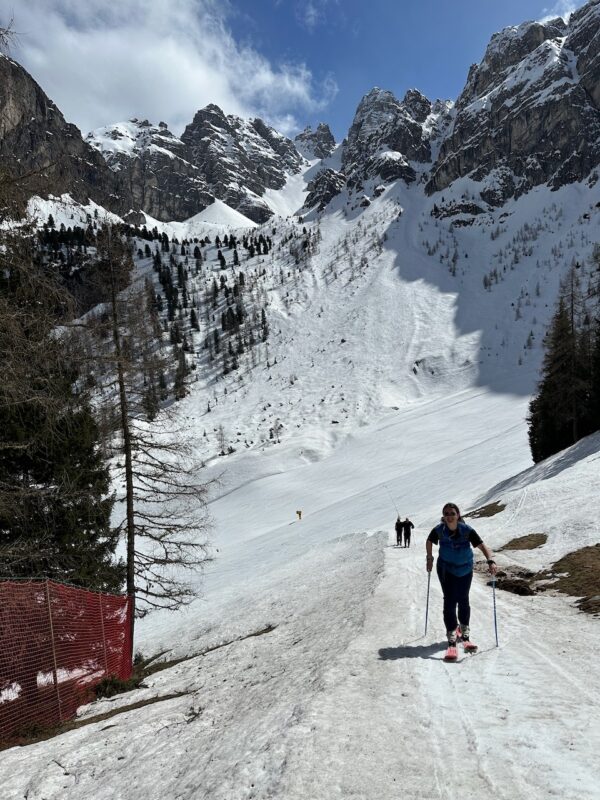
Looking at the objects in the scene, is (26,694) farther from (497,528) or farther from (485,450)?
(485,450)

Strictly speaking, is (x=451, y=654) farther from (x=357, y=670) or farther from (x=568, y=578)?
(x=568, y=578)

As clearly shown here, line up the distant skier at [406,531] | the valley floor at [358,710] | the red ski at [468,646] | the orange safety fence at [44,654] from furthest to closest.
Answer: the distant skier at [406,531] → the red ski at [468,646] → the orange safety fence at [44,654] → the valley floor at [358,710]

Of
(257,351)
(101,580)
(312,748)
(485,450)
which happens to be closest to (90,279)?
(101,580)

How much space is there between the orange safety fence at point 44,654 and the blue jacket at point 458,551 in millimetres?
5822

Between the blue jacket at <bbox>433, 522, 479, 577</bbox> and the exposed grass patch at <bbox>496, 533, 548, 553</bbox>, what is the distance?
8.86 meters

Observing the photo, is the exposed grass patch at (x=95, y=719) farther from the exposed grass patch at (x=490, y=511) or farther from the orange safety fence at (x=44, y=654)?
the exposed grass patch at (x=490, y=511)

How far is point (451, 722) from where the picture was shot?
14.4 ft

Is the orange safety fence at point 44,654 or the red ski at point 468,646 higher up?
the orange safety fence at point 44,654

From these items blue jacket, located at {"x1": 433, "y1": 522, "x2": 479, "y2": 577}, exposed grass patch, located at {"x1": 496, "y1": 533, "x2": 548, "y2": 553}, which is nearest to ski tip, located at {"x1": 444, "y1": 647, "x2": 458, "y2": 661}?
blue jacket, located at {"x1": 433, "y1": 522, "x2": 479, "y2": 577}

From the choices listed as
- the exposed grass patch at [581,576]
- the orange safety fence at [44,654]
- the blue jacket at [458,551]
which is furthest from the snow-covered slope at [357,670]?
the blue jacket at [458,551]

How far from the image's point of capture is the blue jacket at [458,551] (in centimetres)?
663

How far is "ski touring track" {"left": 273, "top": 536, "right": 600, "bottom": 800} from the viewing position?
344 centimetres

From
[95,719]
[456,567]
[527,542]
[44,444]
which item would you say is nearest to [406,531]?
[527,542]

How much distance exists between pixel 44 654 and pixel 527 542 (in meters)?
13.5
